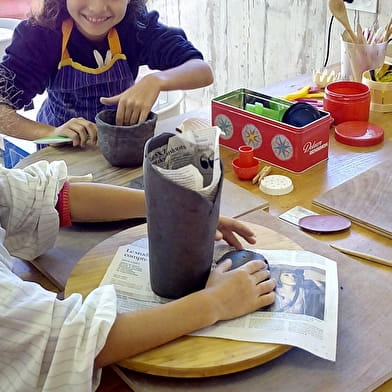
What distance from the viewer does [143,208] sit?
0.98 meters

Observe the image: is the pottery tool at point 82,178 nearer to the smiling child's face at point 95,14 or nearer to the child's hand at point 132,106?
the child's hand at point 132,106

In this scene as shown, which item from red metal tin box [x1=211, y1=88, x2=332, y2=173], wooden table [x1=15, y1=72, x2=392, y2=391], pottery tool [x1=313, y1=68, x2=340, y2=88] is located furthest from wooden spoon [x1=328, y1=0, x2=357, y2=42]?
red metal tin box [x1=211, y1=88, x2=332, y2=173]

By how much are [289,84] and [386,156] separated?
0.46 m

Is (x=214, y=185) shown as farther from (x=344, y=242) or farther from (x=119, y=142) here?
(x=119, y=142)

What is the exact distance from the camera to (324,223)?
0.97 m

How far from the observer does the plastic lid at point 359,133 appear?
48.7 inches

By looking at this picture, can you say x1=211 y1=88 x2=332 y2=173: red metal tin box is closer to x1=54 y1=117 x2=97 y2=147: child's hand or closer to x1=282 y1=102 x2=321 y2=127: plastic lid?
x1=282 y1=102 x2=321 y2=127: plastic lid

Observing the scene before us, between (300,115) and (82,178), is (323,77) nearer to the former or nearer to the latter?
(300,115)

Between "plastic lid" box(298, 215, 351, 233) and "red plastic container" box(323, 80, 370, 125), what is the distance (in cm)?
40

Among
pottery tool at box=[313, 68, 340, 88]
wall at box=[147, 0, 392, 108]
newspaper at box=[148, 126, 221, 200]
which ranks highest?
newspaper at box=[148, 126, 221, 200]

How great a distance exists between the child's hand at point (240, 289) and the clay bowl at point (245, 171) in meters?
0.38

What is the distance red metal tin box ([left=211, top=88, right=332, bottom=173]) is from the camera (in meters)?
1.12

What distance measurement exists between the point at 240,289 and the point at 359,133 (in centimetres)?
65

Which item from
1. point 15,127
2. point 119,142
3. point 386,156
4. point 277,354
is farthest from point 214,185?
point 15,127
